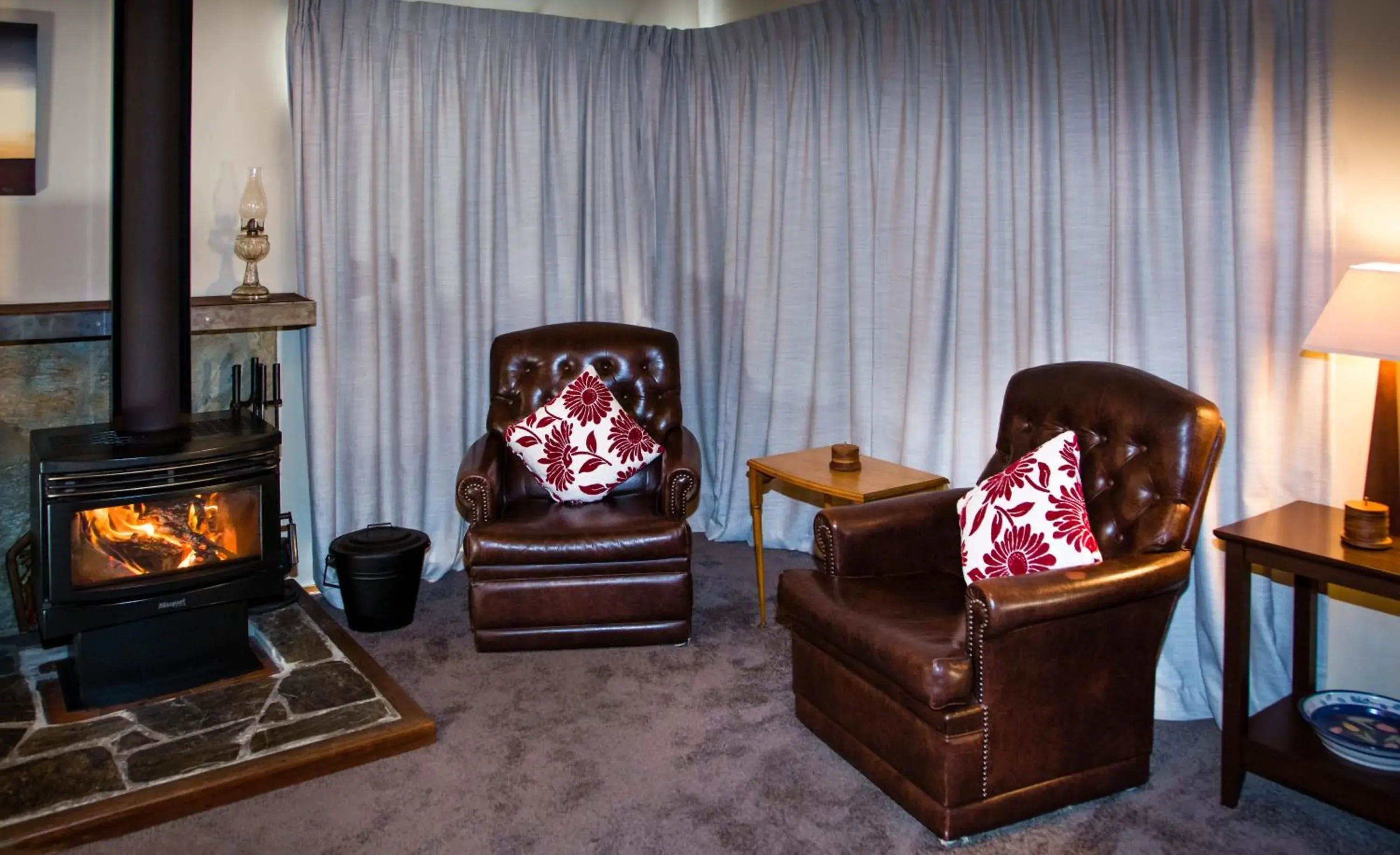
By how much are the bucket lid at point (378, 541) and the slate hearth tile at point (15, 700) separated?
3.17ft

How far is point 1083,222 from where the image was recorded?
11.4ft

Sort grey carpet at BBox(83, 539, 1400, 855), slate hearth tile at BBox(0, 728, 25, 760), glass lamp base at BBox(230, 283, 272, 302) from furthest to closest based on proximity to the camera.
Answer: glass lamp base at BBox(230, 283, 272, 302)
slate hearth tile at BBox(0, 728, 25, 760)
grey carpet at BBox(83, 539, 1400, 855)

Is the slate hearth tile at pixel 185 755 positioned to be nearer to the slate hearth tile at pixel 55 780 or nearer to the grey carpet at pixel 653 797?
the slate hearth tile at pixel 55 780

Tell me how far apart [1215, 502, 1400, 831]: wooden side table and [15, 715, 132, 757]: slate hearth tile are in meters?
2.81

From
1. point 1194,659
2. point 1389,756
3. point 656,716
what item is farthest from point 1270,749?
point 656,716

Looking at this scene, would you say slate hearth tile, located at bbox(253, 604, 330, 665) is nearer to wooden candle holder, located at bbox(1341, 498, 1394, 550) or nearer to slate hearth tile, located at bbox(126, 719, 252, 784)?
slate hearth tile, located at bbox(126, 719, 252, 784)

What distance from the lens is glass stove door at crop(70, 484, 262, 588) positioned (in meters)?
3.16

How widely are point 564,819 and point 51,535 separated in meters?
1.58

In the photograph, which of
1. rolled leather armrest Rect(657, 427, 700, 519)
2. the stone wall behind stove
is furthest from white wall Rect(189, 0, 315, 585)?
rolled leather armrest Rect(657, 427, 700, 519)

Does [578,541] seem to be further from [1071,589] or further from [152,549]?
[1071,589]

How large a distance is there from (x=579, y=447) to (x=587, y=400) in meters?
0.19

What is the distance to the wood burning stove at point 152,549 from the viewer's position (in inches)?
122

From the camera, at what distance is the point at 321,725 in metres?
3.06

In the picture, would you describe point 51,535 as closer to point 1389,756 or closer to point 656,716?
point 656,716
